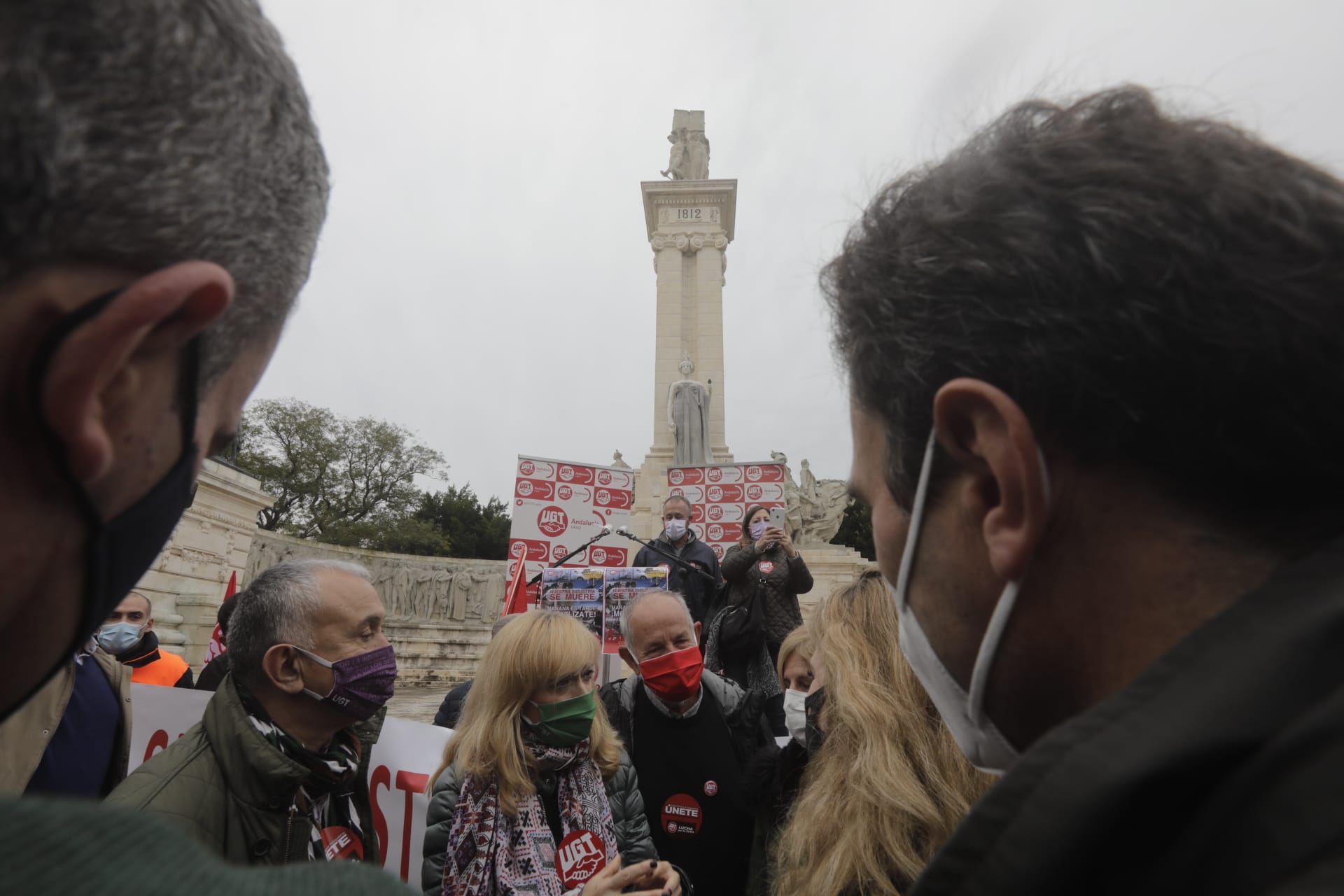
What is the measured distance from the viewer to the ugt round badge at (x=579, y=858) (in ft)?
8.25

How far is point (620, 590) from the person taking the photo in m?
6.65

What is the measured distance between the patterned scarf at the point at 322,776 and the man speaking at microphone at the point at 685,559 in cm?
432

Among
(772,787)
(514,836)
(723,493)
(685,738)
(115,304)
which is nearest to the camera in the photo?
(115,304)

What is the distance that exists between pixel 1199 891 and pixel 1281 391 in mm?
461

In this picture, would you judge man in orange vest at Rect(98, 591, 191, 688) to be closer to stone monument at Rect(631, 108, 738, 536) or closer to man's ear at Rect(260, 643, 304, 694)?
man's ear at Rect(260, 643, 304, 694)

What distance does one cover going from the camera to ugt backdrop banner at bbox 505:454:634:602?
9.76 metres

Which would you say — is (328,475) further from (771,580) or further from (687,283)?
(771,580)

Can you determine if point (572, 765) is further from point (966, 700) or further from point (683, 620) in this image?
point (966, 700)

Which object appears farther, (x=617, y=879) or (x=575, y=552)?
(x=575, y=552)

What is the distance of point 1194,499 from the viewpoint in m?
0.75

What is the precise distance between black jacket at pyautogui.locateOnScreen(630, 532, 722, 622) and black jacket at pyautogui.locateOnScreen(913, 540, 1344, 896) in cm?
607

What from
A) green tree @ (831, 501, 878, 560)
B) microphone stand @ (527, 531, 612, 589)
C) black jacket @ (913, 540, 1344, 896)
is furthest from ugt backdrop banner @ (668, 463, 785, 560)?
green tree @ (831, 501, 878, 560)

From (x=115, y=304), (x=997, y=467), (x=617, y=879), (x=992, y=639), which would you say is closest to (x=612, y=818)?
(x=617, y=879)

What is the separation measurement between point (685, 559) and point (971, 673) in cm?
616
